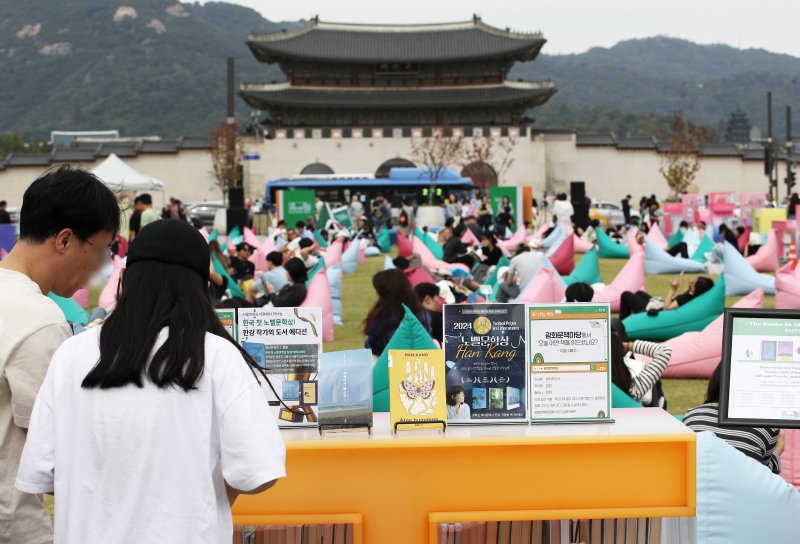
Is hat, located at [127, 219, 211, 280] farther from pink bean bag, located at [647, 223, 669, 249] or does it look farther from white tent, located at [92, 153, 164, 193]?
white tent, located at [92, 153, 164, 193]

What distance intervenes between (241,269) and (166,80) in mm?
105395

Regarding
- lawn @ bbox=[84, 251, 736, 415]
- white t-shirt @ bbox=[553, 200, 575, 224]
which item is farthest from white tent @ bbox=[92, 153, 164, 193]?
white t-shirt @ bbox=[553, 200, 575, 224]

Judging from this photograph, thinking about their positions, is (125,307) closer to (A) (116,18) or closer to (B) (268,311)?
(B) (268,311)

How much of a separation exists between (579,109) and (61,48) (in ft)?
192

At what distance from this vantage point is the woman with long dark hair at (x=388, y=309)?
6.64m

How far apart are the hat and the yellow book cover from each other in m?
1.20

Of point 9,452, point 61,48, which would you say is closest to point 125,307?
point 9,452

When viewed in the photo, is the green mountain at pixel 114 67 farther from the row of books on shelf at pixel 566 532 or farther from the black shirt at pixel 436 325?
the row of books on shelf at pixel 566 532

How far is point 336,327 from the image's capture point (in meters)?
11.3

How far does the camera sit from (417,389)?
3.50 m

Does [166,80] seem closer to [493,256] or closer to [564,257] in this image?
[564,257]

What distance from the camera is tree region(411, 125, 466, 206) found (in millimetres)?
47562

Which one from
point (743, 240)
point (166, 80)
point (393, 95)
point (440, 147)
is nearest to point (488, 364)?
point (743, 240)

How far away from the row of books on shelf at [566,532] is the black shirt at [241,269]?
8.26 m
